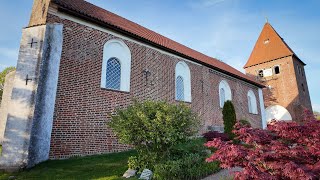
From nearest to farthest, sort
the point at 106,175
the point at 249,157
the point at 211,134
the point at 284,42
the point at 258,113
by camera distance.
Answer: the point at 249,157, the point at 106,175, the point at 211,134, the point at 258,113, the point at 284,42

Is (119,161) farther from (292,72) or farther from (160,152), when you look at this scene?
(292,72)

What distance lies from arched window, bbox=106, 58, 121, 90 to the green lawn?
12.2 feet

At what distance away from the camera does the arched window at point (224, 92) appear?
18.5m

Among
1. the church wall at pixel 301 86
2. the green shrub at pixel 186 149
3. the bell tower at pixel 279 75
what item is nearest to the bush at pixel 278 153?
the green shrub at pixel 186 149

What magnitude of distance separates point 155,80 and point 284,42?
25.8 metres

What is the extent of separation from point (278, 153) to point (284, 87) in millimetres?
28927

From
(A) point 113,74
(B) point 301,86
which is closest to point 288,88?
(B) point 301,86

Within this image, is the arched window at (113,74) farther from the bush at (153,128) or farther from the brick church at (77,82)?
the bush at (153,128)

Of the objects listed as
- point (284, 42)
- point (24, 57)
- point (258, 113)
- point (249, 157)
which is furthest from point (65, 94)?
point (284, 42)

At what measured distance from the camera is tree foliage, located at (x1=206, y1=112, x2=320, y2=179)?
3.95 metres

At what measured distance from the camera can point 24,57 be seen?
8.59 m

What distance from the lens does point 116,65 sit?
1195 centimetres

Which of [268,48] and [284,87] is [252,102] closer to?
[284,87]

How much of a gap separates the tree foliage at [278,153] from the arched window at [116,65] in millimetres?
7612
